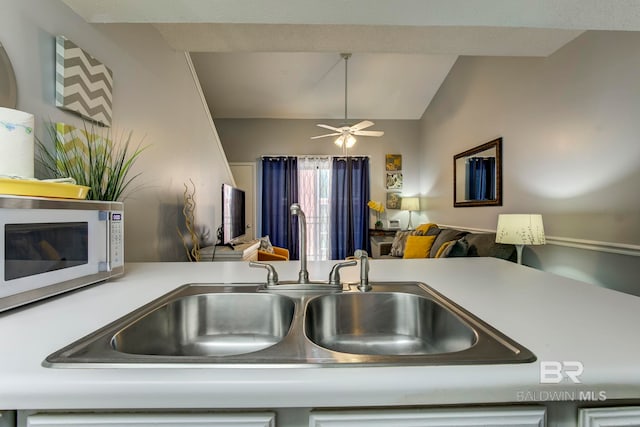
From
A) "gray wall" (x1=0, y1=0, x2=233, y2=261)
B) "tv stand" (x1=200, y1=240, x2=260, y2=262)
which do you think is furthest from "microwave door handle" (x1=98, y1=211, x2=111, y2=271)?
"tv stand" (x1=200, y1=240, x2=260, y2=262)

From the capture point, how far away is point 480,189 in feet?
11.6

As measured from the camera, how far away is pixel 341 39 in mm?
2232

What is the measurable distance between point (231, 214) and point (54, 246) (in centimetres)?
276

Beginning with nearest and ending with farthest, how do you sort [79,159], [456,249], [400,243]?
[79,159] < [456,249] < [400,243]

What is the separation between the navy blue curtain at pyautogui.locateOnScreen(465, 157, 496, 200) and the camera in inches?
130

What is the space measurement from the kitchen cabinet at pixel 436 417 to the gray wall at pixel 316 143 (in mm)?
5071

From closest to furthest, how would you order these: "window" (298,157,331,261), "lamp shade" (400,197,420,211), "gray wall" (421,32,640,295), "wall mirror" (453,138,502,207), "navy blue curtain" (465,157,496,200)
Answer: "gray wall" (421,32,640,295), "wall mirror" (453,138,502,207), "navy blue curtain" (465,157,496,200), "lamp shade" (400,197,420,211), "window" (298,157,331,261)

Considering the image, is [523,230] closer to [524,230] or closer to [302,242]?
[524,230]

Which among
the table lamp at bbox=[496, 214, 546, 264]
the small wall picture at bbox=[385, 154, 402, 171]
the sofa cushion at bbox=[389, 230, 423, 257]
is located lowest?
the sofa cushion at bbox=[389, 230, 423, 257]

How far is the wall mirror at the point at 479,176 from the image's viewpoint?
320cm

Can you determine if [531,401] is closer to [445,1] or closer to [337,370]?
[337,370]

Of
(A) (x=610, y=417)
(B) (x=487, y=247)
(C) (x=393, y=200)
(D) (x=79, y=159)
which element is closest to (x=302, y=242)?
(A) (x=610, y=417)

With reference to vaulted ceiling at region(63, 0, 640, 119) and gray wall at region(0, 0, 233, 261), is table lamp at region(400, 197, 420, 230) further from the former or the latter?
gray wall at region(0, 0, 233, 261)

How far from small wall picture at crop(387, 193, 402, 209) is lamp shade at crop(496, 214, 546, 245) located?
10.3ft
